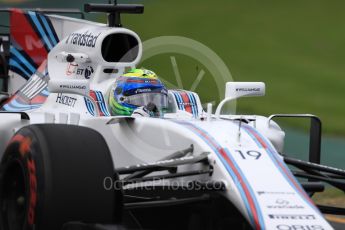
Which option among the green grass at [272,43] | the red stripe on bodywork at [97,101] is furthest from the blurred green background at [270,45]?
the red stripe on bodywork at [97,101]

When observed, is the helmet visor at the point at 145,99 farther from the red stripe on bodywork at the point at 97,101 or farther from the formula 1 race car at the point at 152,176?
the red stripe on bodywork at the point at 97,101

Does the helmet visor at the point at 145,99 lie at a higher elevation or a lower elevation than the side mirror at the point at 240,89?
lower

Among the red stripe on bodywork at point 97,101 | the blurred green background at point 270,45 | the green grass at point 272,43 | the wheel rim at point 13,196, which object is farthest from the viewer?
the green grass at point 272,43

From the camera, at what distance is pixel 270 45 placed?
15125 mm

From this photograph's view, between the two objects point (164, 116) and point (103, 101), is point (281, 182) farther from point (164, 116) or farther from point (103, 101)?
point (103, 101)

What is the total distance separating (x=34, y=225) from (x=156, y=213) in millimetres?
1158

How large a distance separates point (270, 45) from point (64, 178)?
10454mm

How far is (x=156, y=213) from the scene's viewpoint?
6.01 m

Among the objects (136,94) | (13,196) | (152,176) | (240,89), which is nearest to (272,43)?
(136,94)

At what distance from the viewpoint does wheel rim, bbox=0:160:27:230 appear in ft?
18.1

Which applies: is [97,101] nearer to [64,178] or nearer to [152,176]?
[152,176]

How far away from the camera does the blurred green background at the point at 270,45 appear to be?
43.4 ft

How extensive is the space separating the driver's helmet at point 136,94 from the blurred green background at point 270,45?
523 centimetres

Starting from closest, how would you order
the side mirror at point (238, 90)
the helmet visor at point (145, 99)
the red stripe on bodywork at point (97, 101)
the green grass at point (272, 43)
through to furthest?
the side mirror at point (238, 90)
the helmet visor at point (145, 99)
the red stripe on bodywork at point (97, 101)
the green grass at point (272, 43)
